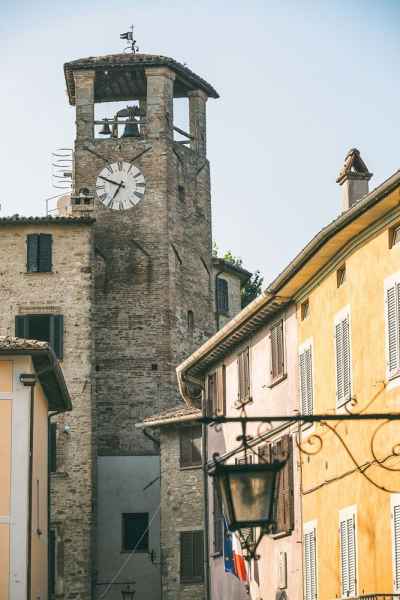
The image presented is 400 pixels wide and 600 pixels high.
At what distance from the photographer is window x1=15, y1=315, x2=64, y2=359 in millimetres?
47031

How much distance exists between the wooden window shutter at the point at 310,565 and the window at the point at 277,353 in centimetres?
339

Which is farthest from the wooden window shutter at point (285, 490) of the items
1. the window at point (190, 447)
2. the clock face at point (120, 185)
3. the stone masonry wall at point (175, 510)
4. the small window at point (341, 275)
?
the clock face at point (120, 185)

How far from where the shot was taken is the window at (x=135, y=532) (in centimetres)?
4631

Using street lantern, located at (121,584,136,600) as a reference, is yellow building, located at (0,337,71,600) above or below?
above

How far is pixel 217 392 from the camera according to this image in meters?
33.0

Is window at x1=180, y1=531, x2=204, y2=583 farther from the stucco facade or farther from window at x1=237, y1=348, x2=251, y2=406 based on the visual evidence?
the stucco facade

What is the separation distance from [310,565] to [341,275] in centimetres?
508

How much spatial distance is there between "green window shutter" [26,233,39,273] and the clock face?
15.0ft

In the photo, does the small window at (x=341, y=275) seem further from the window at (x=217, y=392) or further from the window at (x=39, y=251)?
the window at (x=39, y=251)

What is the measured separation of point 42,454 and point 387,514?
16000 mm

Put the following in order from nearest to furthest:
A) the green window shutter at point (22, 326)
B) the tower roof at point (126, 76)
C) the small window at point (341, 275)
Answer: the small window at point (341, 275)
the green window shutter at point (22, 326)
the tower roof at point (126, 76)

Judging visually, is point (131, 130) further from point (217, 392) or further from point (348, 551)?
point (348, 551)

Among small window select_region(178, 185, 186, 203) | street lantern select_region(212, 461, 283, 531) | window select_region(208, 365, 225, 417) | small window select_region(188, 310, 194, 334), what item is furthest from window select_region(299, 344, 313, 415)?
small window select_region(178, 185, 186, 203)

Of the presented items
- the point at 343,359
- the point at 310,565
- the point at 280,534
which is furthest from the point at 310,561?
the point at 343,359
